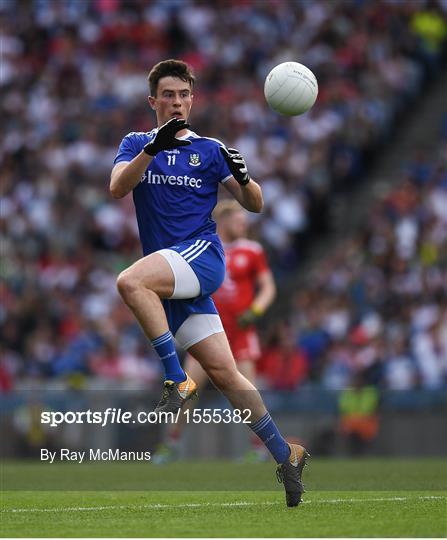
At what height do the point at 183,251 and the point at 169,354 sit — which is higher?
the point at 183,251

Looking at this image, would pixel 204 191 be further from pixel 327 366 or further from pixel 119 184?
pixel 327 366

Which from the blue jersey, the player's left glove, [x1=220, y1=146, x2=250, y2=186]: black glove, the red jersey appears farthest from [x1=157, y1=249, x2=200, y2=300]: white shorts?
the red jersey

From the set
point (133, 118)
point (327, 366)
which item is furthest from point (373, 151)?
point (327, 366)

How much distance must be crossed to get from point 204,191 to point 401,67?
1510cm

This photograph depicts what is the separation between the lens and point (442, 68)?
23.4 m

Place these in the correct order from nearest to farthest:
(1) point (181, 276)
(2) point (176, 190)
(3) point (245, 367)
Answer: (1) point (181, 276) → (2) point (176, 190) → (3) point (245, 367)

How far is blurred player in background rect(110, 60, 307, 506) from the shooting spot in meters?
7.93

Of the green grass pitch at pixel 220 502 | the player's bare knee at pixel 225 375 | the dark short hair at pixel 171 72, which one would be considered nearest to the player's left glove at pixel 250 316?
the green grass pitch at pixel 220 502

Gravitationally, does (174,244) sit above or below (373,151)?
above

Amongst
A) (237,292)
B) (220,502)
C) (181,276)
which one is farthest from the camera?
(237,292)

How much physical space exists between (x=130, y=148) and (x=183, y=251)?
719mm

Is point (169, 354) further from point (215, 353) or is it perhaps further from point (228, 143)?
point (228, 143)

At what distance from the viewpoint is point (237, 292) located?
14469mm

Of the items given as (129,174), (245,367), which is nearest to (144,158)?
(129,174)
